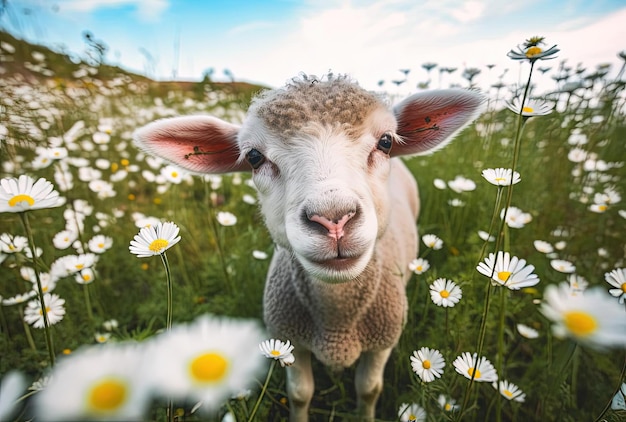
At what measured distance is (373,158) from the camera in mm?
1584

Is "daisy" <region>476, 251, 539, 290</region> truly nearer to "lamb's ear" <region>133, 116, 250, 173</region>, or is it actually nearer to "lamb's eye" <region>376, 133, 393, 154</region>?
"lamb's eye" <region>376, 133, 393, 154</region>

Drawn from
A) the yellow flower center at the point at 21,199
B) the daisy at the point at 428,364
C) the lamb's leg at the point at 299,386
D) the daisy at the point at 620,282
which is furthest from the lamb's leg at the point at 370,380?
the yellow flower center at the point at 21,199

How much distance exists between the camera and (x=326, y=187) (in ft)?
4.00

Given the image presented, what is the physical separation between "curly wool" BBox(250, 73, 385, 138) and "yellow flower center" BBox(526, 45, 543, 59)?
0.65 m

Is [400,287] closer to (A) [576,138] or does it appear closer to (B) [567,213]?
(B) [567,213]

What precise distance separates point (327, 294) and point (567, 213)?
257cm

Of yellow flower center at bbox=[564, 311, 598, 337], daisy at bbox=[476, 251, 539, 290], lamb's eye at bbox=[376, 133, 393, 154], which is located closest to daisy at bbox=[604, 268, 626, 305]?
daisy at bbox=[476, 251, 539, 290]

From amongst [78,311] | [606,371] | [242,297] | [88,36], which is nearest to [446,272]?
[606,371]

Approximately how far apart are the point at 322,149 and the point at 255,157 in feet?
1.33

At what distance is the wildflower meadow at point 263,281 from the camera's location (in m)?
0.58

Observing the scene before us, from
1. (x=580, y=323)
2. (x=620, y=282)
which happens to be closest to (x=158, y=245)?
(x=580, y=323)

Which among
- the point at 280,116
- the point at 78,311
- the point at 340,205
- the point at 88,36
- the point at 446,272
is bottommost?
the point at 78,311

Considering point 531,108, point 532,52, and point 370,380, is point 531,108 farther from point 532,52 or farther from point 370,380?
point 370,380

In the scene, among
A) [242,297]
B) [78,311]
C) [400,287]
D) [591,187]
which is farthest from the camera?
[591,187]
